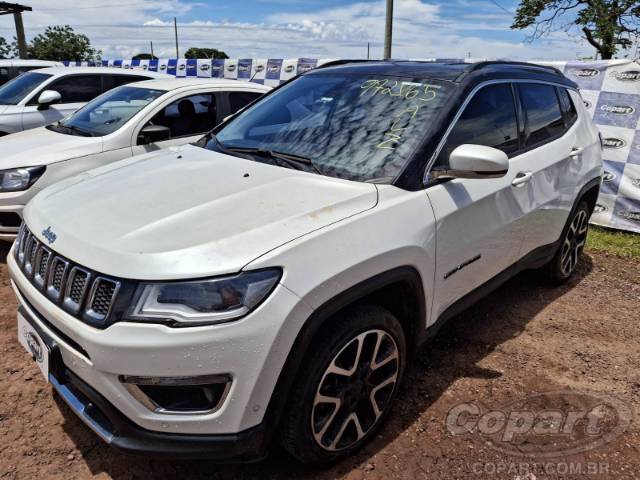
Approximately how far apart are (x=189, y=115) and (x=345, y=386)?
4051 millimetres

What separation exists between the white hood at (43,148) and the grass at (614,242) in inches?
207

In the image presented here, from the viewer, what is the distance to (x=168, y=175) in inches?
101

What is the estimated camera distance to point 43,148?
460 cm

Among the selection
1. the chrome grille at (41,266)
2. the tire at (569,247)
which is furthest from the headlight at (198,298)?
the tire at (569,247)

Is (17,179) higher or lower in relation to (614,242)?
higher

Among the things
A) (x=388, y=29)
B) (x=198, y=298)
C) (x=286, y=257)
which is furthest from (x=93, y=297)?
(x=388, y=29)

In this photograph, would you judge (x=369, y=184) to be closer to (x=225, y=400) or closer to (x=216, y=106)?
(x=225, y=400)

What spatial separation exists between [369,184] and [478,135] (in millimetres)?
883

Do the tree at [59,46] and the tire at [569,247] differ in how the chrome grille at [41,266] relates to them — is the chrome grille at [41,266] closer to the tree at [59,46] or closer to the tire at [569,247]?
the tire at [569,247]

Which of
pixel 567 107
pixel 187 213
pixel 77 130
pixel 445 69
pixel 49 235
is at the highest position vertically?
pixel 445 69

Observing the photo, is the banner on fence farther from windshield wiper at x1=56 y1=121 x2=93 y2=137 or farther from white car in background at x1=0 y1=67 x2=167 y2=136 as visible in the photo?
white car in background at x1=0 y1=67 x2=167 y2=136

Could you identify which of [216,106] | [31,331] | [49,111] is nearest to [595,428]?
[31,331]

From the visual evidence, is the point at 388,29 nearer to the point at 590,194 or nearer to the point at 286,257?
the point at 590,194

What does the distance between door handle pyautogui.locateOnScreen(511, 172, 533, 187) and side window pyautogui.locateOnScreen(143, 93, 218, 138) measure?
352cm
